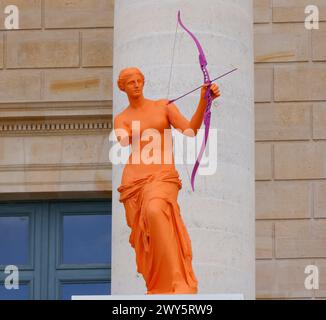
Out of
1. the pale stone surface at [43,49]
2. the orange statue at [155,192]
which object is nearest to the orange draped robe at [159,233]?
the orange statue at [155,192]

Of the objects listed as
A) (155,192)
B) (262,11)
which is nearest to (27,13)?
(262,11)

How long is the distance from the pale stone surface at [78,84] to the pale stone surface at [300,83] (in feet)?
7.78

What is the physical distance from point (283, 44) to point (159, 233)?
9.57 meters

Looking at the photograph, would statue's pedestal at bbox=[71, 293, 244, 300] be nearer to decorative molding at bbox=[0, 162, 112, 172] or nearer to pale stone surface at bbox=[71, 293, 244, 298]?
pale stone surface at bbox=[71, 293, 244, 298]

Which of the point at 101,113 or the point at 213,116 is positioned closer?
the point at 213,116

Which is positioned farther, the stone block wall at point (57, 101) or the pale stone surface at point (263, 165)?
the stone block wall at point (57, 101)

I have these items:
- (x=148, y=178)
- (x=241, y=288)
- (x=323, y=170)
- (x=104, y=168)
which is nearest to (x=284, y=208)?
(x=323, y=170)

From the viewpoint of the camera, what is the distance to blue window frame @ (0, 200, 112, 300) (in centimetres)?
2300

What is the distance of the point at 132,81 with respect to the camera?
14.8 meters

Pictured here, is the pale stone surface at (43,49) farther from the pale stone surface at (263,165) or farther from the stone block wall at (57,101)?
the pale stone surface at (263,165)

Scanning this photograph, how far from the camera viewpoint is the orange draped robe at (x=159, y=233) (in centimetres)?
1431

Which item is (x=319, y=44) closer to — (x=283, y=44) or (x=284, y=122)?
(x=283, y=44)

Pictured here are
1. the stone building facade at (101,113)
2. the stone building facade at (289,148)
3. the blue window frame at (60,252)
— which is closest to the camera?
the stone building facade at (289,148)
